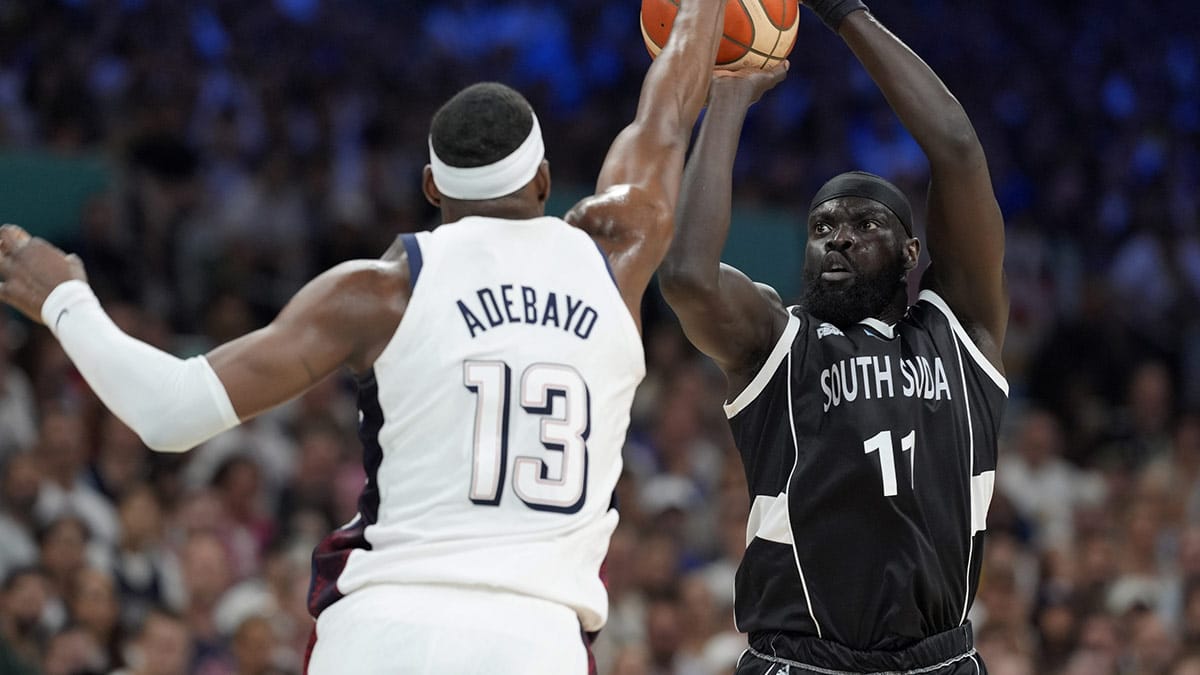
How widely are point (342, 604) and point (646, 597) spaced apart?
629 centimetres

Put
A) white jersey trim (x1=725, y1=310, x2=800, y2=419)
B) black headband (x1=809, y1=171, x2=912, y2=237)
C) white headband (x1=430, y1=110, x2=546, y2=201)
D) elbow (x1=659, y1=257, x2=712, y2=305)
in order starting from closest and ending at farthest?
white headband (x1=430, y1=110, x2=546, y2=201), elbow (x1=659, y1=257, x2=712, y2=305), white jersey trim (x1=725, y1=310, x2=800, y2=419), black headband (x1=809, y1=171, x2=912, y2=237)

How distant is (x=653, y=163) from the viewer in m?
4.68

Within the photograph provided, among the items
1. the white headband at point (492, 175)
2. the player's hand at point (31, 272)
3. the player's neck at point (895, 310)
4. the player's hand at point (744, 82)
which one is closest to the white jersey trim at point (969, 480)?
the player's neck at point (895, 310)

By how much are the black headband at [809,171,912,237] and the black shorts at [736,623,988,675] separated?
135cm

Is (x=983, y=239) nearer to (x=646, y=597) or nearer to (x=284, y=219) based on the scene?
(x=646, y=597)

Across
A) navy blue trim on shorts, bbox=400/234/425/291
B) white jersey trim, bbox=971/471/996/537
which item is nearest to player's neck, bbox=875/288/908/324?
white jersey trim, bbox=971/471/996/537

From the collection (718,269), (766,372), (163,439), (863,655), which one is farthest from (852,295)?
(163,439)

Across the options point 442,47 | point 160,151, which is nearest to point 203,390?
point 160,151

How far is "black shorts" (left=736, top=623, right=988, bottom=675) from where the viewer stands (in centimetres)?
510

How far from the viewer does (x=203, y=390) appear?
3807mm

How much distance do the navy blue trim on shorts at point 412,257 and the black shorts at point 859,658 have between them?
188 centimetres

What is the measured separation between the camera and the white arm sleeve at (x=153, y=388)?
3.81 m

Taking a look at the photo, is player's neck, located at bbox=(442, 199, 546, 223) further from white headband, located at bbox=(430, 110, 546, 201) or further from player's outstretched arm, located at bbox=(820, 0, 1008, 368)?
player's outstretched arm, located at bbox=(820, 0, 1008, 368)

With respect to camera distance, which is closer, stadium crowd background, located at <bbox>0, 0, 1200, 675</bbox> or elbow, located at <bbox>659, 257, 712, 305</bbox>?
elbow, located at <bbox>659, 257, 712, 305</bbox>
